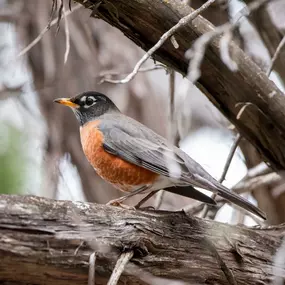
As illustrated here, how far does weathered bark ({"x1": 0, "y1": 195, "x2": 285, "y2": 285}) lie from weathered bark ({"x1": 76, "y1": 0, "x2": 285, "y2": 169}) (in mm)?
492

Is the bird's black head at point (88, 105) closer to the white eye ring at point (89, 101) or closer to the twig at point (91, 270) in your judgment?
the white eye ring at point (89, 101)

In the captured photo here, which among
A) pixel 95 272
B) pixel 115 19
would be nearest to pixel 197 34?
pixel 115 19

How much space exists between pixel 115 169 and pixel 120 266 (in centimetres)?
79

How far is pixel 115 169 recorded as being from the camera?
245cm

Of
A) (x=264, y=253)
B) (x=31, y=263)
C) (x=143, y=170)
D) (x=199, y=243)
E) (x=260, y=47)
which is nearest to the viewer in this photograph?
(x=31, y=263)

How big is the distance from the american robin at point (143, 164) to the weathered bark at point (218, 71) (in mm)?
300

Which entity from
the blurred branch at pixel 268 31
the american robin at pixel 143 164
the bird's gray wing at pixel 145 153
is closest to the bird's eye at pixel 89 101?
the american robin at pixel 143 164

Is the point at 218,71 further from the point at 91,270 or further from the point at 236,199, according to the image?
the point at 91,270

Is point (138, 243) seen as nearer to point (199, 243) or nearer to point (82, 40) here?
point (199, 243)

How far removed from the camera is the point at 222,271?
6.69 feet

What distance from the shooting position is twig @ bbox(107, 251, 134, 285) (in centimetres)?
161

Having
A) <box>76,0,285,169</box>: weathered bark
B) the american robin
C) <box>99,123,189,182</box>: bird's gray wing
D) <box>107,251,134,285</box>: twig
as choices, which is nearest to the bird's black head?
the american robin

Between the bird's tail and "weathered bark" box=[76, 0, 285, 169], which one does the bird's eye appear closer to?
"weathered bark" box=[76, 0, 285, 169]

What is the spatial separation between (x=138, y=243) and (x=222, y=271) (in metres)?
0.37
